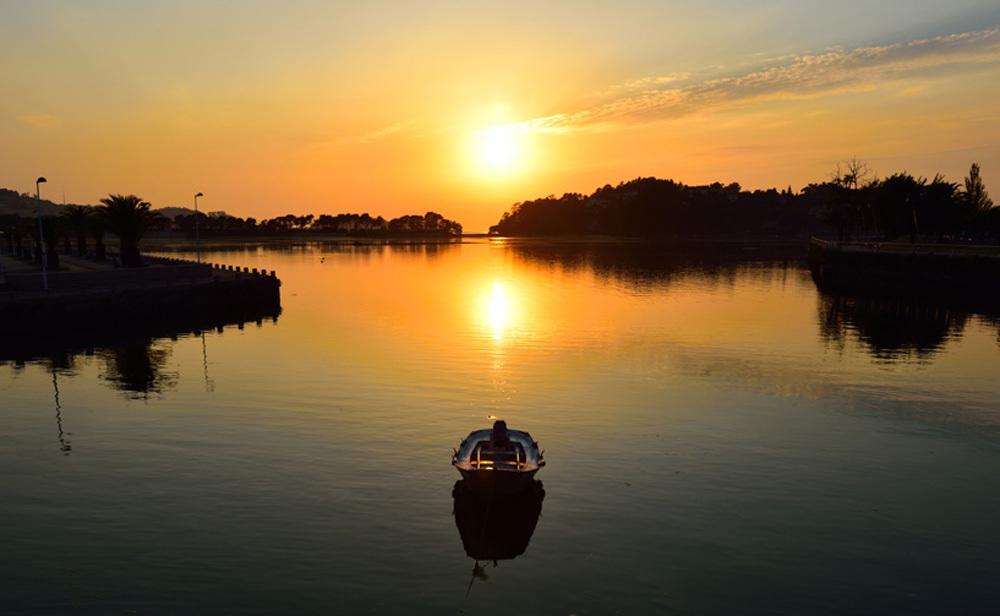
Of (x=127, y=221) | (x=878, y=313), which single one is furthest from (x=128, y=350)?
(x=878, y=313)

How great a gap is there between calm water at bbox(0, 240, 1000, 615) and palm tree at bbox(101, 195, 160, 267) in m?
31.5

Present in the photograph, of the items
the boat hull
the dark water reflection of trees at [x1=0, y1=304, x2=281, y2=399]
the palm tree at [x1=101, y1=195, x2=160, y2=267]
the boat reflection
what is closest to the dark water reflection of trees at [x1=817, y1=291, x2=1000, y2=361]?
the boat reflection

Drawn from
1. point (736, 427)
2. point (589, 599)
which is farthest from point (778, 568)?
point (736, 427)

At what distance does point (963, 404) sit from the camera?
37.8 metres

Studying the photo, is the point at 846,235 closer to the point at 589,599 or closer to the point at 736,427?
the point at 736,427

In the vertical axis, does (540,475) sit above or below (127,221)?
below

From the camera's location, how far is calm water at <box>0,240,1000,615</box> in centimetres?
1850

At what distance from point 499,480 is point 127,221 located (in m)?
79.0

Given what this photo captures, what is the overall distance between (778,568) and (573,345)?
3699 cm

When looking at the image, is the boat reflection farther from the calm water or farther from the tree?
the tree

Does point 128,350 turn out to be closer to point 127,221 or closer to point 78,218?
point 127,221

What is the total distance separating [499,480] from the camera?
2255 cm

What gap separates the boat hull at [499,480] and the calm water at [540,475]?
1337 millimetres

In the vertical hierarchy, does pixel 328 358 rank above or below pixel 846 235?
below
